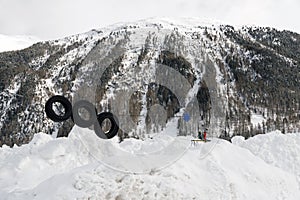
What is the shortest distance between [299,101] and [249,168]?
16227 centimetres

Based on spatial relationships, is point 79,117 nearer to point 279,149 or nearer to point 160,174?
point 160,174

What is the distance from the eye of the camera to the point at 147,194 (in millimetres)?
13406

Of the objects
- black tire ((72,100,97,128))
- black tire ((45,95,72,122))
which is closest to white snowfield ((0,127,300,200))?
black tire ((72,100,97,128))

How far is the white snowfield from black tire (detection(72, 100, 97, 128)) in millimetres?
1884

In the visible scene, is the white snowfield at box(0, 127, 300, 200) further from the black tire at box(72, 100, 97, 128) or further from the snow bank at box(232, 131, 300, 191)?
the black tire at box(72, 100, 97, 128)

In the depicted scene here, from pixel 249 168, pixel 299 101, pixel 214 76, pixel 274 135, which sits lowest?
pixel 249 168

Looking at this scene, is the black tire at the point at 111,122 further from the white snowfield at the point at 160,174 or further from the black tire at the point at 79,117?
the white snowfield at the point at 160,174

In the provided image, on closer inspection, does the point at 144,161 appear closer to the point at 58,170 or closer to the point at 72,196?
the point at 72,196

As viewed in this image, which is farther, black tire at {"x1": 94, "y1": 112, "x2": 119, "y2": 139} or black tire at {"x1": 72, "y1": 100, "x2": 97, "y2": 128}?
black tire at {"x1": 94, "y1": 112, "x2": 119, "y2": 139}

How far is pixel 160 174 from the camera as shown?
47.8 feet

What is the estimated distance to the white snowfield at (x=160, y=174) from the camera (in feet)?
44.3

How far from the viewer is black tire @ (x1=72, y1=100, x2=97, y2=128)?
46.4 feet

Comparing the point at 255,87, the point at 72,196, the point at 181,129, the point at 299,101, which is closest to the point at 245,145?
the point at 72,196

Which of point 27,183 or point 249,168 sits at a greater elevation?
point 249,168
